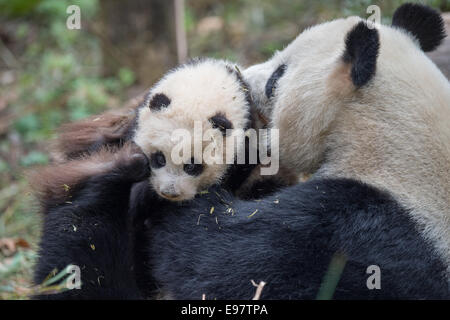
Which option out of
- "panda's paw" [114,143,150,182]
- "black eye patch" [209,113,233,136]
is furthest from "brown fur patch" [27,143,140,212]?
"black eye patch" [209,113,233,136]

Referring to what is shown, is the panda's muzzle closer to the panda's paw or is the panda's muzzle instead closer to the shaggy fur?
the panda's paw

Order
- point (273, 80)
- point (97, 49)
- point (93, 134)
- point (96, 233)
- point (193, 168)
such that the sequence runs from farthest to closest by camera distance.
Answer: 1. point (97, 49)
2. point (93, 134)
3. point (273, 80)
4. point (193, 168)
5. point (96, 233)

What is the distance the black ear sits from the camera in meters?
3.42

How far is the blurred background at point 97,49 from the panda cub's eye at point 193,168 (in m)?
2.94

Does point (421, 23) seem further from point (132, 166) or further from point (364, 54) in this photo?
point (132, 166)

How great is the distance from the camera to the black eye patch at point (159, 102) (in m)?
3.70

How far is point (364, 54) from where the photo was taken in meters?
3.43

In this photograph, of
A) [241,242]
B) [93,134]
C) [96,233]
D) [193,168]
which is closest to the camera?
[241,242]

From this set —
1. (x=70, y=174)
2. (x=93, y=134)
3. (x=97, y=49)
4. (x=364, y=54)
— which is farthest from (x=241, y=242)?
(x=97, y=49)

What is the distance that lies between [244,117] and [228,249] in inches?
38.2

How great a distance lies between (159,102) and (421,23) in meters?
1.77

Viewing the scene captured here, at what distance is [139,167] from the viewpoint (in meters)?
3.56

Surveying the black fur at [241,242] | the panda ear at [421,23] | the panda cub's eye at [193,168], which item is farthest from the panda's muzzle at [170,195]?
the panda ear at [421,23]

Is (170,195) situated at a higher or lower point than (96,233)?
higher
